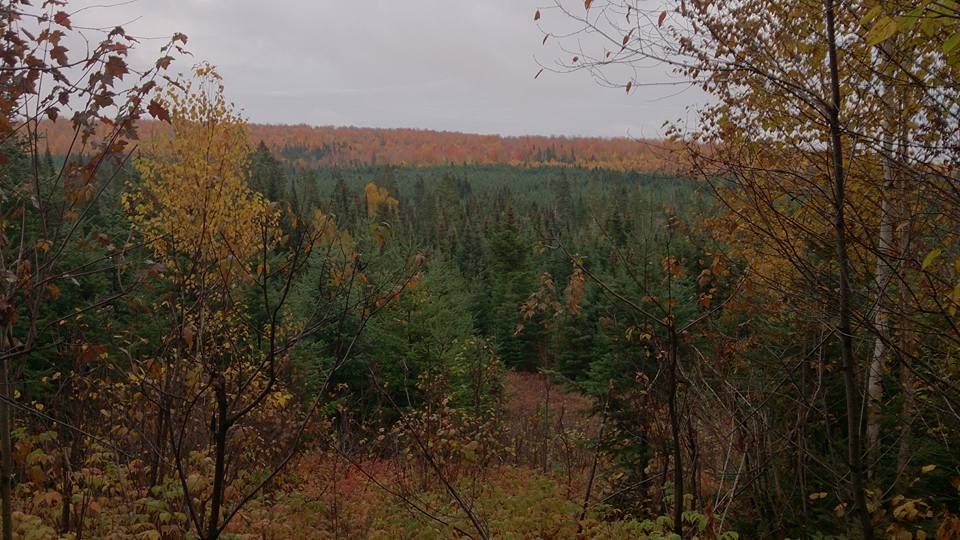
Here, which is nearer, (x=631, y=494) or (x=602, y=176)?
(x=631, y=494)

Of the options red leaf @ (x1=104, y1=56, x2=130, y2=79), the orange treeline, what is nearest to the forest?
red leaf @ (x1=104, y1=56, x2=130, y2=79)

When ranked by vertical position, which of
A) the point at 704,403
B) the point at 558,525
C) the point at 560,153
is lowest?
the point at 558,525

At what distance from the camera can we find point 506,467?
10.6 metres

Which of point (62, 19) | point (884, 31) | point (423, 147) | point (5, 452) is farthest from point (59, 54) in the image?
point (423, 147)

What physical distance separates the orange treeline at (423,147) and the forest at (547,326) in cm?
14662

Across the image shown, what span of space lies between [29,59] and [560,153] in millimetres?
175857

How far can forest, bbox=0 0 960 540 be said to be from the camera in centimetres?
274

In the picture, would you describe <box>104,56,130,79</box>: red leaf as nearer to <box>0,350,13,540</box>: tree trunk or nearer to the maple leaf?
the maple leaf

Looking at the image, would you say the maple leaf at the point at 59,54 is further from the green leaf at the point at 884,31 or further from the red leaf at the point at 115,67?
the green leaf at the point at 884,31

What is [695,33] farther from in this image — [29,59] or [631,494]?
[631,494]

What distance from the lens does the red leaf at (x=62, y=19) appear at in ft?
9.83

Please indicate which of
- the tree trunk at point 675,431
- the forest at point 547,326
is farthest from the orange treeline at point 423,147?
the tree trunk at point 675,431

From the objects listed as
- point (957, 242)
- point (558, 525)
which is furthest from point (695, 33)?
point (558, 525)

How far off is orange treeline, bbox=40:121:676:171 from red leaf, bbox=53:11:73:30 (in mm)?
155223
